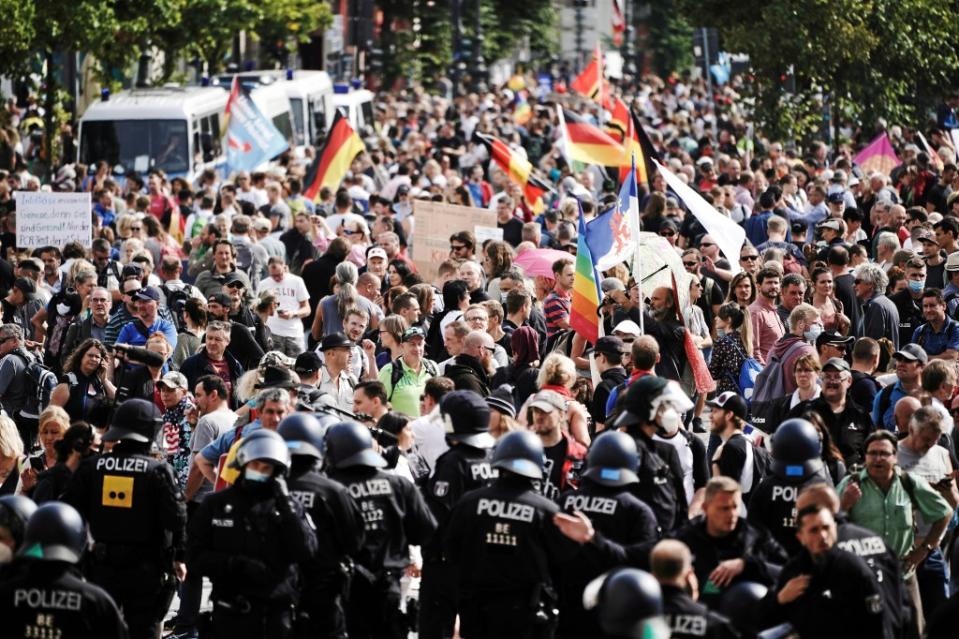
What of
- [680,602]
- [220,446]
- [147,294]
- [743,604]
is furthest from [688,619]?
[147,294]

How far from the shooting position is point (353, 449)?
8898mm

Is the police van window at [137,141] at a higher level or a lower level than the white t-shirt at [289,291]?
lower

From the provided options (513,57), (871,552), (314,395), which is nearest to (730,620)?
(871,552)

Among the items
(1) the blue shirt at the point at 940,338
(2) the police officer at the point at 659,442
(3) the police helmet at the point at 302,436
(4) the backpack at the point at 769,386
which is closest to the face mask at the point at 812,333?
(4) the backpack at the point at 769,386

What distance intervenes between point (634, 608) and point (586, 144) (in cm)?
1568

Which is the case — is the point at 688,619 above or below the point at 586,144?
above

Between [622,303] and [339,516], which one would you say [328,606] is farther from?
[622,303]

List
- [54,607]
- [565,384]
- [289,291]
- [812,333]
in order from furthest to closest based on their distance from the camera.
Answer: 1. [289,291]
2. [812,333]
3. [565,384]
4. [54,607]

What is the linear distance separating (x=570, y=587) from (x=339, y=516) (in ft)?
3.70

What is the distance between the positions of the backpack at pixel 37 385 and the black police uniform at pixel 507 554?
18.5ft

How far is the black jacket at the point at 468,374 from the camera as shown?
12195 millimetres

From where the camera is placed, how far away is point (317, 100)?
37375 millimetres

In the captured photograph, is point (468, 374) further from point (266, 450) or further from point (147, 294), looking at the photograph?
point (266, 450)

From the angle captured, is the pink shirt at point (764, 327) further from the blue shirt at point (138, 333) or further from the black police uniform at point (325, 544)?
the black police uniform at point (325, 544)
